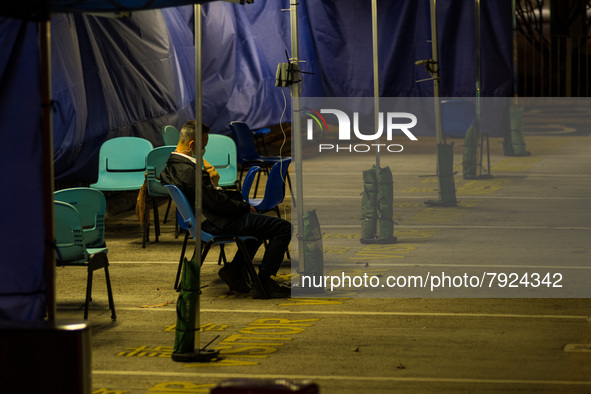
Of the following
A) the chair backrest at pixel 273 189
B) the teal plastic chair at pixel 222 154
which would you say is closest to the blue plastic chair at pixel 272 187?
the chair backrest at pixel 273 189

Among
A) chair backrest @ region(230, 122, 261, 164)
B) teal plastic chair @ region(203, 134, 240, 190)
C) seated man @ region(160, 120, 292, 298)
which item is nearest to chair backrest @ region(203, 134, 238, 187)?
teal plastic chair @ region(203, 134, 240, 190)

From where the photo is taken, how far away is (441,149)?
35.1 feet

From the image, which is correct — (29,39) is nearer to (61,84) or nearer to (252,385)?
(252,385)

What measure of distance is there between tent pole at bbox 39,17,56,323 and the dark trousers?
2766mm

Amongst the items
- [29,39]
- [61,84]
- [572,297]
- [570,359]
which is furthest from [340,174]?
[29,39]

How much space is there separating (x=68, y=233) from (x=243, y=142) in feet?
19.6

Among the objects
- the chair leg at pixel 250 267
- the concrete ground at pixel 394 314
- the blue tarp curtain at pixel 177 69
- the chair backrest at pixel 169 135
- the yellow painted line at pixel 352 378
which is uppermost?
the blue tarp curtain at pixel 177 69

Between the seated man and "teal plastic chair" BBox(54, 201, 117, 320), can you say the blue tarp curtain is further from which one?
"teal plastic chair" BBox(54, 201, 117, 320)

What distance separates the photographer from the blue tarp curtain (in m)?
4.32

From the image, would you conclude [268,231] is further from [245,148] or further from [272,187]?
[245,148]

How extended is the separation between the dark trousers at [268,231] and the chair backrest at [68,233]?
1237 mm

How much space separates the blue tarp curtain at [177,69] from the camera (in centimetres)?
432

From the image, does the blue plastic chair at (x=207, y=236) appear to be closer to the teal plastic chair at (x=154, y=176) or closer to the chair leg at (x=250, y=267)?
the chair leg at (x=250, y=267)

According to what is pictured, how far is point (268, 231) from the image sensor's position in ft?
23.5
